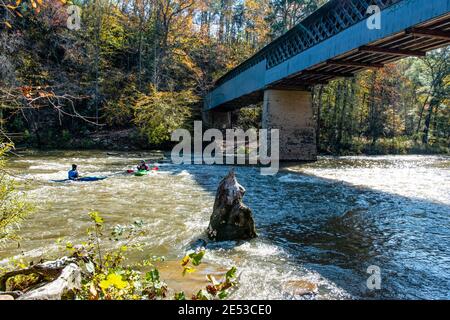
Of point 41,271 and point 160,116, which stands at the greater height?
point 160,116

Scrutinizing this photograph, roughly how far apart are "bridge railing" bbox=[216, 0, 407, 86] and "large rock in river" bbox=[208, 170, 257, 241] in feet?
32.4

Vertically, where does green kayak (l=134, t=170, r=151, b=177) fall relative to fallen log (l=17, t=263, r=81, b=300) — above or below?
below

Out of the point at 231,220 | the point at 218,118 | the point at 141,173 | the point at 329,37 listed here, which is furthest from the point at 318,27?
the point at 218,118

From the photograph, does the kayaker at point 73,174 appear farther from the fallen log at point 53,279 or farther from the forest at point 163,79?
the forest at point 163,79

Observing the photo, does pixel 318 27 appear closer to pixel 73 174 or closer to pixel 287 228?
pixel 287 228

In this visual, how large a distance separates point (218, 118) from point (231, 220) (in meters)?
34.6

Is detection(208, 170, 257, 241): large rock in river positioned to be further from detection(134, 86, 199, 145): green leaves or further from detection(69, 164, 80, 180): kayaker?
detection(134, 86, 199, 145): green leaves

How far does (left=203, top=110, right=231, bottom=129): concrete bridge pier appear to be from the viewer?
41000 millimetres

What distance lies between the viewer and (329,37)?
654 inches

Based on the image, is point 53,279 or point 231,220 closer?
point 53,279

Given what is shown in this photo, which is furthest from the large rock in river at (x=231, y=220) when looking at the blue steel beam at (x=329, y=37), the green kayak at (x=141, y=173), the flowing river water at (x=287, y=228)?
the green kayak at (x=141, y=173)

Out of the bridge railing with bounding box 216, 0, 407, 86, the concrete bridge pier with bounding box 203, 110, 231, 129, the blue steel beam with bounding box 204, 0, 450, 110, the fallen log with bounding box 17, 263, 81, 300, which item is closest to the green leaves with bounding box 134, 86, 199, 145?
the blue steel beam with bounding box 204, 0, 450, 110

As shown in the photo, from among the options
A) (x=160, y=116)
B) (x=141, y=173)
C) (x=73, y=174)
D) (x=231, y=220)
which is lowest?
(x=231, y=220)
